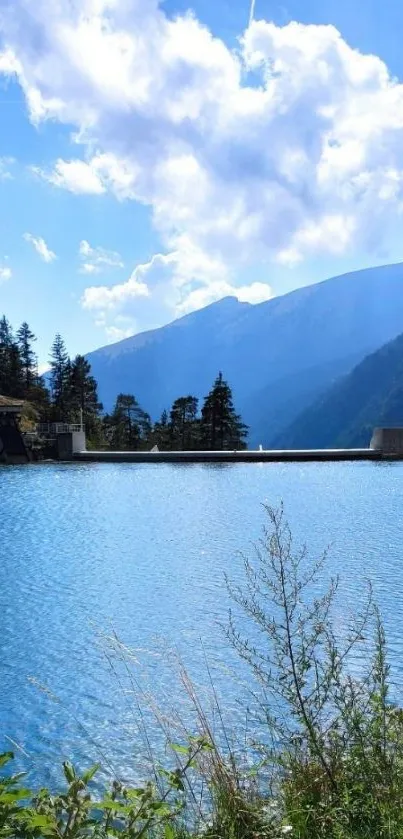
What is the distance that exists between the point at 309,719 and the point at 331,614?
17.7 feet

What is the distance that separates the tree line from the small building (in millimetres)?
6291

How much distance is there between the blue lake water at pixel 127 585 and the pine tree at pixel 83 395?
23.9 metres

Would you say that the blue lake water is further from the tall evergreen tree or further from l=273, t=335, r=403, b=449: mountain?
l=273, t=335, r=403, b=449: mountain

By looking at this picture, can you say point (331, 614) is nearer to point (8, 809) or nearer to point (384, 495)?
point (8, 809)

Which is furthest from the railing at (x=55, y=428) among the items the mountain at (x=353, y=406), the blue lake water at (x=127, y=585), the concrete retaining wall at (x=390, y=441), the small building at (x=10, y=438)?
the mountain at (x=353, y=406)

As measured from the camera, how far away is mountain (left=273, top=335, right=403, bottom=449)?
143 m

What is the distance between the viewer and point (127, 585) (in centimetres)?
1014

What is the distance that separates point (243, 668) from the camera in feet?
22.0

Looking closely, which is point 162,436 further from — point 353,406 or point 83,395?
point 353,406

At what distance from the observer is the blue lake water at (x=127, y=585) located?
5.65 metres

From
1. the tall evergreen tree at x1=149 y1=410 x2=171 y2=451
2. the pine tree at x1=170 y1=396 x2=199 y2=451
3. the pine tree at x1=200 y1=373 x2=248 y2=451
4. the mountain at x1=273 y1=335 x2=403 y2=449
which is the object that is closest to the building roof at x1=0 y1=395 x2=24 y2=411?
the tall evergreen tree at x1=149 y1=410 x2=171 y2=451

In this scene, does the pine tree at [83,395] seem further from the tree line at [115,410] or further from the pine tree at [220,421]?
the pine tree at [220,421]

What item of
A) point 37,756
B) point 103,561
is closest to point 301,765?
point 37,756

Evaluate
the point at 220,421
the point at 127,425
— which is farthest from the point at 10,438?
the point at 220,421
